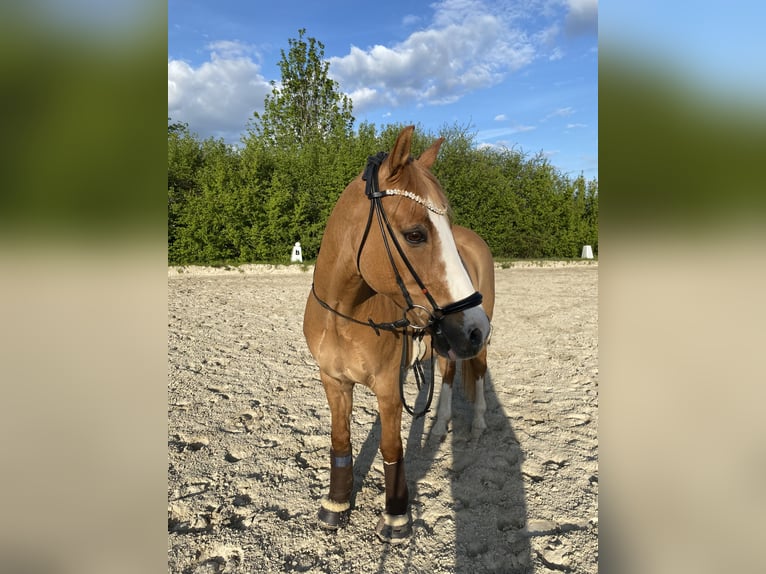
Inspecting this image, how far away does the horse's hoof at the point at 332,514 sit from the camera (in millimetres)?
2639

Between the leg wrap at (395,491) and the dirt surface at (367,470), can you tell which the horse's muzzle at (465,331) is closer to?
the leg wrap at (395,491)

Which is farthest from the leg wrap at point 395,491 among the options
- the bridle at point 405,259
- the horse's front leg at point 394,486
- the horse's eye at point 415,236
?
the horse's eye at point 415,236

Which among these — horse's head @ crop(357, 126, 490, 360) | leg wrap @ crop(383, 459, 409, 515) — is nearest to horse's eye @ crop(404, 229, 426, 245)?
horse's head @ crop(357, 126, 490, 360)

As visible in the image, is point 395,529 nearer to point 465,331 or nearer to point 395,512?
point 395,512

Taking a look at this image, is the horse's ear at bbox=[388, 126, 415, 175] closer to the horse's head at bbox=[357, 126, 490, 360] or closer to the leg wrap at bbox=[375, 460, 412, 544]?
the horse's head at bbox=[357, 126, 490, 360]

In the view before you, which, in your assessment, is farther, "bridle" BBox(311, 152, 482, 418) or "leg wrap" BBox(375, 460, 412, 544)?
"leg wrap" BBox(375, 460, 412, 544)

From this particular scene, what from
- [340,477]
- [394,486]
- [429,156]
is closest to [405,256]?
[429,156]

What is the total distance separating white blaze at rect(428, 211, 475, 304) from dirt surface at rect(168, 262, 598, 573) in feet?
5.18

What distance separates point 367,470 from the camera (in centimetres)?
329

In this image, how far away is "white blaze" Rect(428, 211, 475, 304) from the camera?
1802 millimetres
